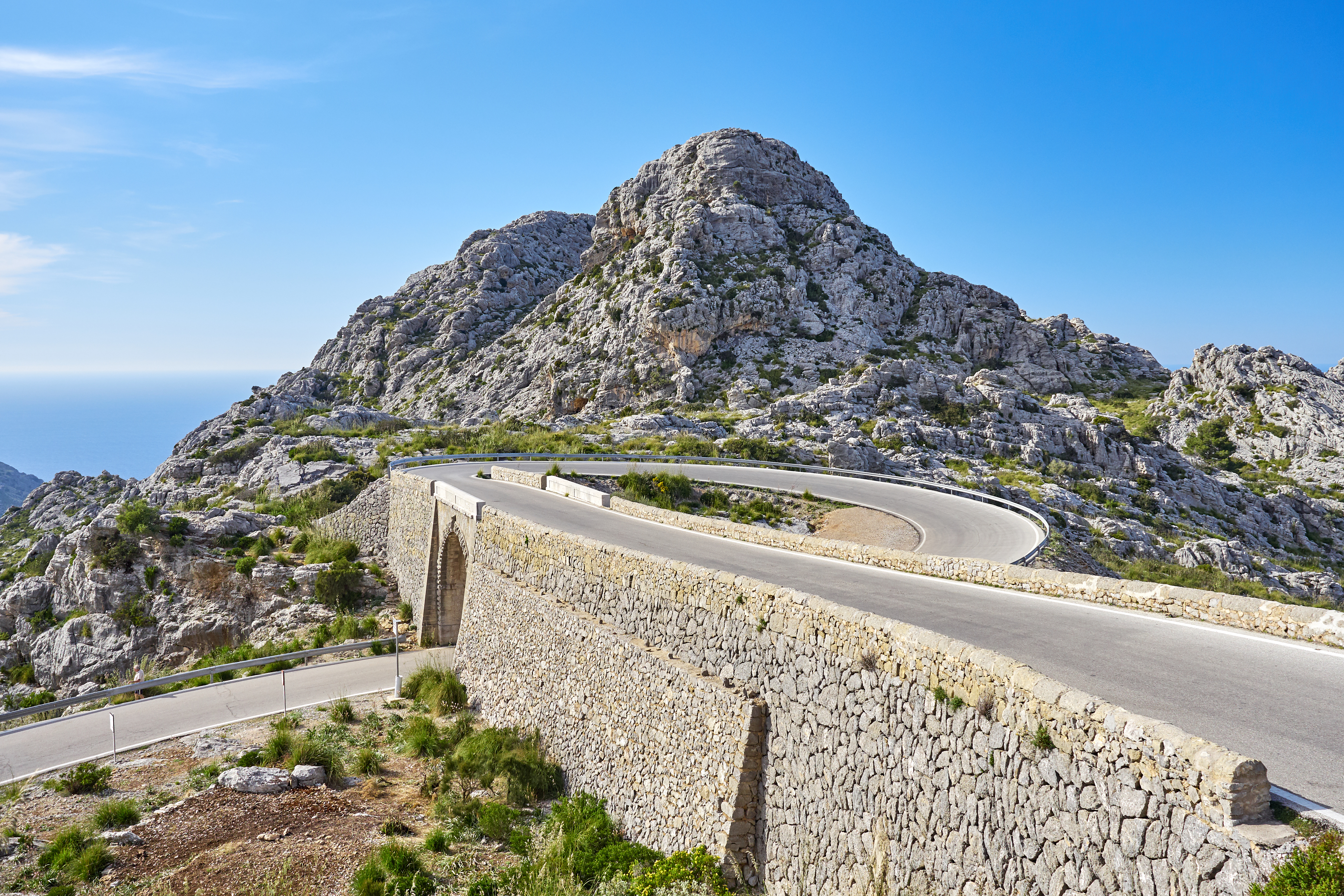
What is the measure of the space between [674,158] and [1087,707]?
72.0 meters

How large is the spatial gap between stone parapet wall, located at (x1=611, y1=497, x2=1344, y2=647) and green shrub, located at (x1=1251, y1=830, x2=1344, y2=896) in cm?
406

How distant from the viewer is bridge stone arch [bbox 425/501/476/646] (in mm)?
21031

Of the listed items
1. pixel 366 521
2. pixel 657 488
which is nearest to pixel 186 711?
pixel 366 521

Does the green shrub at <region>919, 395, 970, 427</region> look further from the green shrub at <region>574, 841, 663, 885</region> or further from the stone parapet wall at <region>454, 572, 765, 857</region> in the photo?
the green shrub at <region>574, 841, 663, 885</region>

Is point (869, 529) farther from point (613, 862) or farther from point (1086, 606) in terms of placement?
point (613, 862)

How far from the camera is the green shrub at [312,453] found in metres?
34.8

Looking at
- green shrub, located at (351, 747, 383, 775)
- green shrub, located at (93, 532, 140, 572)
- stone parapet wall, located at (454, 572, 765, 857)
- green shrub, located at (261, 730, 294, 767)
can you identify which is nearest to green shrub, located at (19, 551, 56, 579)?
green shrub, located at (93, 532, 140, 572)

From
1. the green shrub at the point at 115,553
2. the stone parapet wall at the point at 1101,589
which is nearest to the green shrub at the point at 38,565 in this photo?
the green shrub at the point at 115,553

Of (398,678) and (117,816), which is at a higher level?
(398,678)

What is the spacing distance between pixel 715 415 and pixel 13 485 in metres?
149

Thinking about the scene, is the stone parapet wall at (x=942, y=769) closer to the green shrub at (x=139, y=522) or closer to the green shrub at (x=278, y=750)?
the green shrub at (x=278, y=750)

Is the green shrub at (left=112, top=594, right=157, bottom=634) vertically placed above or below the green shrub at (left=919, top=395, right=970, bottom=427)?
below

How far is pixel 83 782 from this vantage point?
12.4 m

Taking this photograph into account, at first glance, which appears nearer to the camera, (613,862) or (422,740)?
(613,862)
